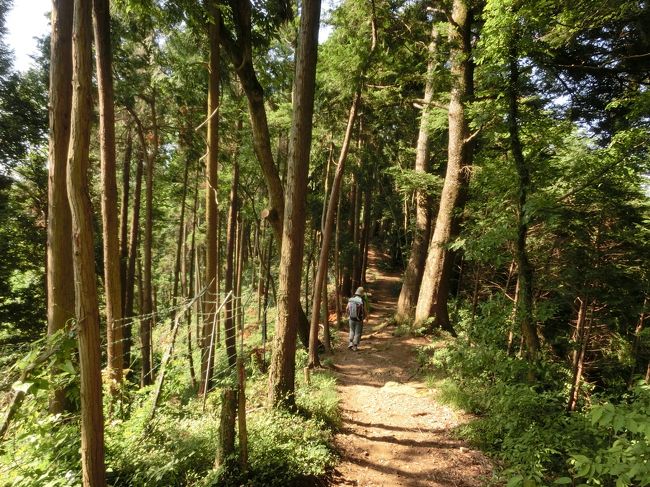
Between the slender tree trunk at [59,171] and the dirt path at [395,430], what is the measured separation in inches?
169

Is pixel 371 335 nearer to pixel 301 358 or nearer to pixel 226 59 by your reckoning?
pixel 301 358

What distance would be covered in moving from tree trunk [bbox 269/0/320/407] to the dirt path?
1381 mm

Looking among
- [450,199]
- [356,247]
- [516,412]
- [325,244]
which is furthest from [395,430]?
[356,247]

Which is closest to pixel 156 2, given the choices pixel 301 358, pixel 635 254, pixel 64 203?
pixel 64 203

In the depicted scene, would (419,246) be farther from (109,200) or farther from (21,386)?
(21,386)

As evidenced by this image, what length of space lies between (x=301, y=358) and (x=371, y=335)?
10.6 feet

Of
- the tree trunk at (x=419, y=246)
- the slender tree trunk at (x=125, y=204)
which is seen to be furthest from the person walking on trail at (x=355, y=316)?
the slender tree trunk at (x=125, y=204)

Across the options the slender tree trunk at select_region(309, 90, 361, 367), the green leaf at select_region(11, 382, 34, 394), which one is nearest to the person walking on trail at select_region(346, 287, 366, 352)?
the slender tree trunk at select_region(309, 90, 361, 367)

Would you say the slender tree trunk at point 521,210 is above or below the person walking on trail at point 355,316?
above

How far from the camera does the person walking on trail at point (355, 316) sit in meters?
10.2

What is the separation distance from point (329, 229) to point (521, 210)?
4.66 meters

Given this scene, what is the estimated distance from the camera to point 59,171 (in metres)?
4.21

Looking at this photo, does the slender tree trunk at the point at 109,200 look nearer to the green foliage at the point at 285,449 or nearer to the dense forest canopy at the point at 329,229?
the dense forest canopy at the point at 329,229

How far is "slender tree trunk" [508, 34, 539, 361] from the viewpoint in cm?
529
